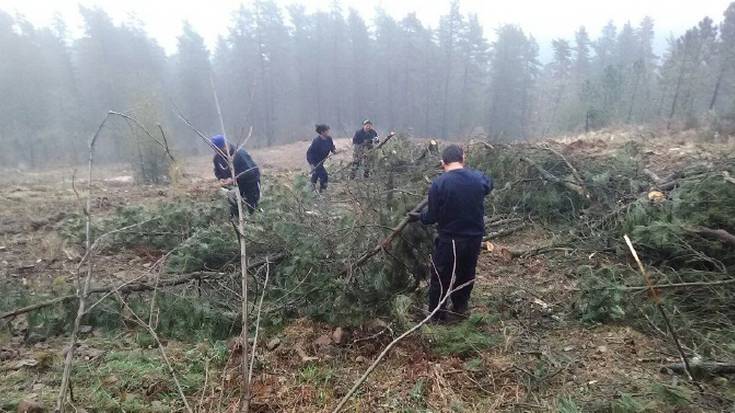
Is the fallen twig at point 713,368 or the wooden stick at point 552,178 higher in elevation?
the wooden stick at point 552,178

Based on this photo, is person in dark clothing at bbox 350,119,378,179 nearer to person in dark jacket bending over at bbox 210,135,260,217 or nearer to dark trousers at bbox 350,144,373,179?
dark trousers at bbox 350,144,373,179

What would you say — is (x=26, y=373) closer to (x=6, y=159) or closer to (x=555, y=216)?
(x=555, y=216)

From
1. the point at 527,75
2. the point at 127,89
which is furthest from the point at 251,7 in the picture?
the point at 527,75

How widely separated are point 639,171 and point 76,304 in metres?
6.79

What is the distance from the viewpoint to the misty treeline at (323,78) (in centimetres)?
2811

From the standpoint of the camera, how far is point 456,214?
322 cm

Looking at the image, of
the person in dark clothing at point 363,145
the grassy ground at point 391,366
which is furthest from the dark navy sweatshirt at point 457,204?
the person in dark clothing at point 363,145

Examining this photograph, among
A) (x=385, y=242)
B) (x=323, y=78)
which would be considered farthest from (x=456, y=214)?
(x=323, y=78)

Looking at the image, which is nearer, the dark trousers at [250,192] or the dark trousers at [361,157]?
the dark trousers at [250,192]

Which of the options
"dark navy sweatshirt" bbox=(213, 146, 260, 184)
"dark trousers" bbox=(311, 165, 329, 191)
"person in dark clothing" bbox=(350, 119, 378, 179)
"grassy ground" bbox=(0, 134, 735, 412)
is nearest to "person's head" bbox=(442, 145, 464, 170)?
"grassy ground" bbox=(0, 134, 735, 412)

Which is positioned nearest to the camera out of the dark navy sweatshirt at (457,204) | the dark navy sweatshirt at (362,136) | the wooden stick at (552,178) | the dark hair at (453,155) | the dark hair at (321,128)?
the dark navy sweatshirt at (457,204)

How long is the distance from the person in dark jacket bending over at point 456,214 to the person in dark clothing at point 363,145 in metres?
3.89

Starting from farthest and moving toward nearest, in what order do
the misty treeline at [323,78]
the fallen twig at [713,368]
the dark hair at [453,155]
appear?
the misty treeline at [323,78] < the dark hair at [453,155] < the fallen twig at [713,368]

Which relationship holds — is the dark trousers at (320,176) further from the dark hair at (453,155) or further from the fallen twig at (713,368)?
the fallen twig at (713,368)
